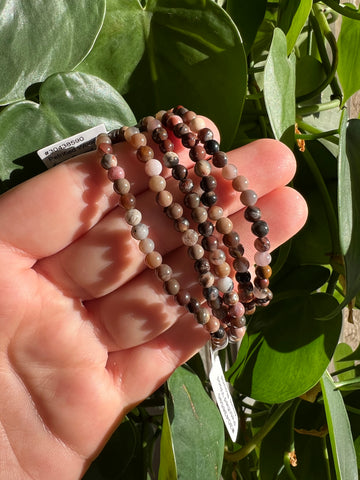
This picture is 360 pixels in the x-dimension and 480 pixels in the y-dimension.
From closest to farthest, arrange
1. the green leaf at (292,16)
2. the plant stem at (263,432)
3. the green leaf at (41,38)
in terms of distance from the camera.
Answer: the green leaf at (41,38), the green leaf at (292,16), the plant stem at (263,432)

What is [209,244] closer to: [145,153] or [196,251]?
[196,251]

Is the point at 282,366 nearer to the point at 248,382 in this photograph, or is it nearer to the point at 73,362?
the point at 248,382

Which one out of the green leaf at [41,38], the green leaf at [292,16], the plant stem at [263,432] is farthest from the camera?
the plant stem at [263,432]

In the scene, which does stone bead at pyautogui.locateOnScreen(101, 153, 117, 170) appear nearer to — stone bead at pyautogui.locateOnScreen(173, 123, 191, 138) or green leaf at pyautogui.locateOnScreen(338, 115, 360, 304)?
stone bead at pyautogui.locateOnScreen(173, 123, 191, 138)

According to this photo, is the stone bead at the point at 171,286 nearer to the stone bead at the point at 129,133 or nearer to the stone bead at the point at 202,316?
the stone bead at the point at 202,316

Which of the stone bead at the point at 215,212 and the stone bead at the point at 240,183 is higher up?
the stone bead at the point at 240,183

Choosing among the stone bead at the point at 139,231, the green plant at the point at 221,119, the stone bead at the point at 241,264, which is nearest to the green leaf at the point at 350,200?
the green plant at the point at 221,119

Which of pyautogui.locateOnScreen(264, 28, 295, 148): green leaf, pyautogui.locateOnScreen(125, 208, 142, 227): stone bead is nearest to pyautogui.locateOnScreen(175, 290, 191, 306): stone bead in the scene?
pyautogui.locateOnScreen(125, 208, 142, 227): stone bead

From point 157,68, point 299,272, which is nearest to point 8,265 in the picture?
point 157,68
